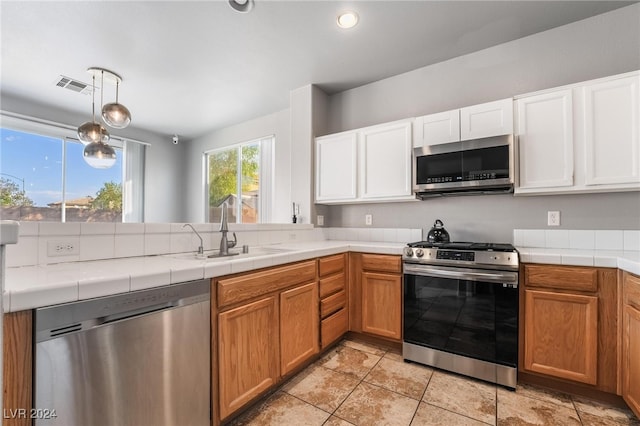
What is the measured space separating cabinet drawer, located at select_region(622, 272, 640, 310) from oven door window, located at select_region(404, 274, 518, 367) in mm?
512

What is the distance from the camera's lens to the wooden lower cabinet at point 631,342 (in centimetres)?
146

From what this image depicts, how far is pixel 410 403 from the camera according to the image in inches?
66.6

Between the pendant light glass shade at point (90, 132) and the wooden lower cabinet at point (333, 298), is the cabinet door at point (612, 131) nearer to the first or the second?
the wooden lower cabinet at point (333, 298)

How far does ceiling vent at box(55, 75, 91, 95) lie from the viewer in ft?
10.3

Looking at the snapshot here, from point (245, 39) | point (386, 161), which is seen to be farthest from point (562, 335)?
point (245, 39)

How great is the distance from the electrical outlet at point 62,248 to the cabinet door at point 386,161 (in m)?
2.25

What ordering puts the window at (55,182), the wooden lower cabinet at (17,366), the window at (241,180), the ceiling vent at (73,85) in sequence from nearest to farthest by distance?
the wooden lower cabinet at (17,366) → the ceiling vent at (73,85) → the window at (55,182) → the window at (241,180)

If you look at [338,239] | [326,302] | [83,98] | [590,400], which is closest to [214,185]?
[83,98]

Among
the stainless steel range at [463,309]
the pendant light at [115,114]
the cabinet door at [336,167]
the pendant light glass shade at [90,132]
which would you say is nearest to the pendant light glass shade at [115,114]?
the pendant light at [115,114]

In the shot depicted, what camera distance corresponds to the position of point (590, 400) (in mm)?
1717

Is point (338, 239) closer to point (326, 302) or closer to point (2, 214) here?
point (326, 302)

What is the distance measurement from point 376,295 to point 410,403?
0.83 meters

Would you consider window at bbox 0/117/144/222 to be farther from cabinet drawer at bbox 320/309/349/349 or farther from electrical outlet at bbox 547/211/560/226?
electrical outlet at bbox 547/211/560/226

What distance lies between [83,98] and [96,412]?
13.7ft
